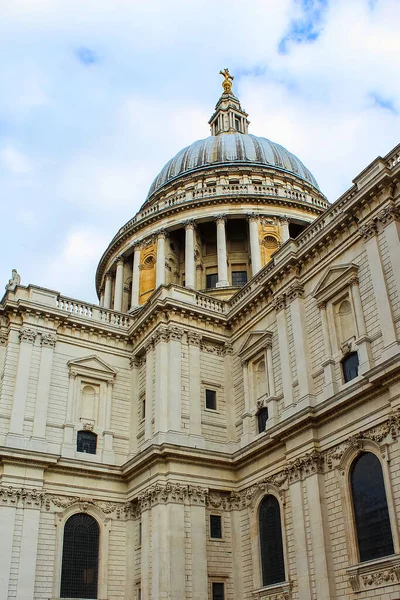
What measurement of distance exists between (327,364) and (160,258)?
2301 cm

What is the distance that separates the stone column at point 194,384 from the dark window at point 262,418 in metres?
2.71

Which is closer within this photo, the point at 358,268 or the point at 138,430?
the point at 358,268

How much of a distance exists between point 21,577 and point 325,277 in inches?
660

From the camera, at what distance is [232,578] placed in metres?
26.7

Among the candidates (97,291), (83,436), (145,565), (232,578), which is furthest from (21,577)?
(97,291)

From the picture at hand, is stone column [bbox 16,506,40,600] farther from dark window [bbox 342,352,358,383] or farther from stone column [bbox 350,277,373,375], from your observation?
stone column [bbox 350,277,373,375]

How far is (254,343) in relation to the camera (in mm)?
30422

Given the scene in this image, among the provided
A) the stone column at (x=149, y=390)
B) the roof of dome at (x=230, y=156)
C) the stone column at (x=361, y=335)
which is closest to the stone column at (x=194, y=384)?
the stone column at (x=149, y=390)

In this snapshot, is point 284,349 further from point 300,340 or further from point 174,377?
point 174,377

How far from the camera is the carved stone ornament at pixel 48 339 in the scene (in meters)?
30.0

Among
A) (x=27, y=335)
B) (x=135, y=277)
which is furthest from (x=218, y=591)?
(x=135, y=277)

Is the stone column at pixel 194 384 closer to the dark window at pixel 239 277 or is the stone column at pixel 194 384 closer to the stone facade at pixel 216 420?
the stone facade at pixel 216 420

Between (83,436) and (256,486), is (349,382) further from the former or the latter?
(83,436)

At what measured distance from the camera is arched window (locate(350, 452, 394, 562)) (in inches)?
822
